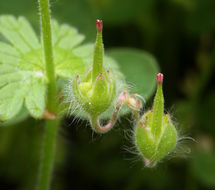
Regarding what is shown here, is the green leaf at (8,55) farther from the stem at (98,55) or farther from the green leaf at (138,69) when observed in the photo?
the green leaf at (138,69)

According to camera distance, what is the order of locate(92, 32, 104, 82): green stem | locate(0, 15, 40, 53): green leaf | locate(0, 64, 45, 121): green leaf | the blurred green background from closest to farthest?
locate(92, 32, 104, 82): green stem < locate(0, 64, 45, 121): green leaf < locate(0, 15, 40, 53): green leaf < the blurred green background

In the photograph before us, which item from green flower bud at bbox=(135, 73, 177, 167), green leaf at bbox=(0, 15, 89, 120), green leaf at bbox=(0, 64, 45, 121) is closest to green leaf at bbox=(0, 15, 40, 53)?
green leaf at bbox=(0, 15, 89, 120)

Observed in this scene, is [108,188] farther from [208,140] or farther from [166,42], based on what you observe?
[166,42]

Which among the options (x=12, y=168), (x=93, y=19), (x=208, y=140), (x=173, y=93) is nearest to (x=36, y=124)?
(x=12, y=168)

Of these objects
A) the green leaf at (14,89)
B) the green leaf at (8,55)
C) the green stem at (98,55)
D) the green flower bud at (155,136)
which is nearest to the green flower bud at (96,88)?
the green stem at (98,55)

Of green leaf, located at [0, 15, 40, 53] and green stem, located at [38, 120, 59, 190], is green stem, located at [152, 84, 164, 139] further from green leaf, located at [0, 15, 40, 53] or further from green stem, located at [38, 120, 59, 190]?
green leaf, located at [0, 15, 40, 53]

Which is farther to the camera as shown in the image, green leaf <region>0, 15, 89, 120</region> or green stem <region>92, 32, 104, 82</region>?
green leaf <region>0, 15, 89, 120</region>

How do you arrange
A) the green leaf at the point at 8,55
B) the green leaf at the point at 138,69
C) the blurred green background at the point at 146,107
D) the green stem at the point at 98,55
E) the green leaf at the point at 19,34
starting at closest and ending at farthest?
the green stem at the point at 98,55 → the green leaf at the point at 8,55 → the green leaf at the point at 19,34 → the green leaf at the point at 138,69 → the blurred green background at the point at 146,107

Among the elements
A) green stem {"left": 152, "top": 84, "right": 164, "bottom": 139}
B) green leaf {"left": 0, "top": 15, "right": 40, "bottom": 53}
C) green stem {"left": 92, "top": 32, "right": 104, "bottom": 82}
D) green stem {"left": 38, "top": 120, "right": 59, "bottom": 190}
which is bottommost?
green stem {"left": 38, "top": 120, "right": 59, "bottom": 190}
